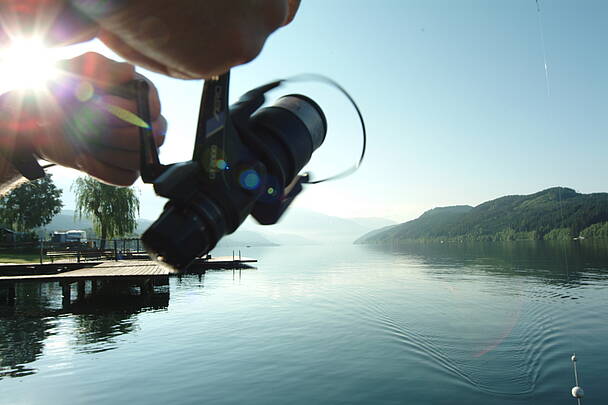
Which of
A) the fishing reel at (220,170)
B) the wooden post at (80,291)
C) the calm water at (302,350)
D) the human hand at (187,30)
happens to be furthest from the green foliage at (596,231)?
the human hand at (187,30)

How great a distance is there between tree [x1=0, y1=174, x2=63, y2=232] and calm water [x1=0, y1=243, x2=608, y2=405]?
1354 inches

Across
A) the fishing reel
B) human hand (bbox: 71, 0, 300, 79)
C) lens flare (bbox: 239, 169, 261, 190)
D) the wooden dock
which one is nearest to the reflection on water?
the wooden dock

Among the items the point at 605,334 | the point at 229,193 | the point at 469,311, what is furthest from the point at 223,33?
the point at 469,311

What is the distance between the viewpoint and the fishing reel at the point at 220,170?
1229 mm

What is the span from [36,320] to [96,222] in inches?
994

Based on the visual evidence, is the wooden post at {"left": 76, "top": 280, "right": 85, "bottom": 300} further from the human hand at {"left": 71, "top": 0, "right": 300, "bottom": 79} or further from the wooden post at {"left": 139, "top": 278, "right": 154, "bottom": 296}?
the human hand at {"left": 71, "top": 0, "right": 300, "bottom": 79}

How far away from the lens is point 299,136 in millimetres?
1528

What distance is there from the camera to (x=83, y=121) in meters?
1.32

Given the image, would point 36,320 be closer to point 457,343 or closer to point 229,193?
point 457,343

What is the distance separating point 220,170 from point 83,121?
492 millimetres

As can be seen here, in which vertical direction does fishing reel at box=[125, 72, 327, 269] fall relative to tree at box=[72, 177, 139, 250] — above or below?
below

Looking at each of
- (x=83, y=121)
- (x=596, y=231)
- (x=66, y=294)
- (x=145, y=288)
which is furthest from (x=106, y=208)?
(x=596, y=231)

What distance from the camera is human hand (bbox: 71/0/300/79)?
747mm

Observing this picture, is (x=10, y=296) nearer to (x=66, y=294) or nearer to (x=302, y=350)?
(x=66, y=294)
